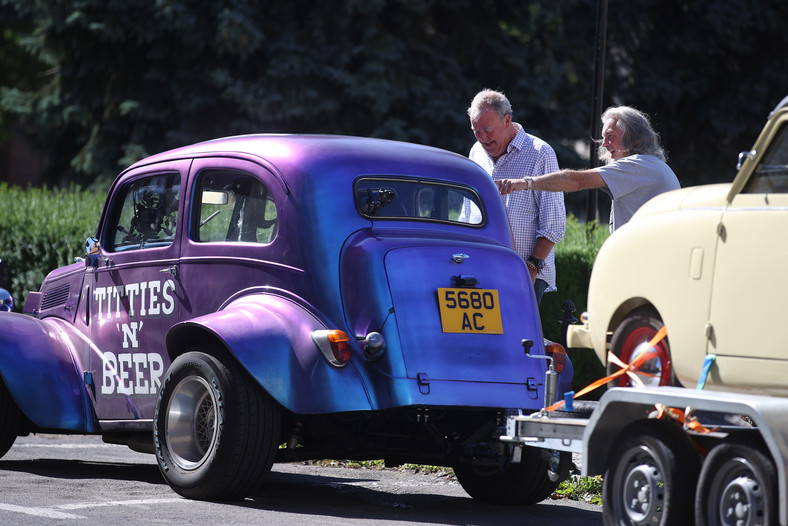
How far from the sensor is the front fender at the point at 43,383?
7.46 metres

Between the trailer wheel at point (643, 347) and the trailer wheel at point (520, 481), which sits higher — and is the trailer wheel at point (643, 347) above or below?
above

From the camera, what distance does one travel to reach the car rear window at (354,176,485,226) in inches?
257

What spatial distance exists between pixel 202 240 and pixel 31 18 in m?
16.8

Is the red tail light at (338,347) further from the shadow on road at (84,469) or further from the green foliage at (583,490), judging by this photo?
the green foliage at (583,490)

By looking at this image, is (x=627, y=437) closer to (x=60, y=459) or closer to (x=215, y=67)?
(x=60, y=459)

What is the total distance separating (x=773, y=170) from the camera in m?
4.71

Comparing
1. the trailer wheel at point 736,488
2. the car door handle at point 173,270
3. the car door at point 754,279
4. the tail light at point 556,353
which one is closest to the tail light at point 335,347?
the tail light at point 556,353

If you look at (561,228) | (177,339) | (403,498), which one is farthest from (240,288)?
(561,228)

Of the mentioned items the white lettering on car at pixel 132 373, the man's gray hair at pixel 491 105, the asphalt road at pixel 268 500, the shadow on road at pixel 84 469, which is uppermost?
the man's gray hair at pixel 491 105

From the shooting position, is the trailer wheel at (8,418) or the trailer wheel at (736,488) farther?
the trailer wheel at (8,418)

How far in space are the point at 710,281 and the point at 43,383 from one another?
446 centimetres

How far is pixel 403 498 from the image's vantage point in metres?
7.12

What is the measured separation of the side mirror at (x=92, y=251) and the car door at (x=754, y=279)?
14.2 feet

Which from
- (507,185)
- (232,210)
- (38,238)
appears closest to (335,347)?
(232,210)
